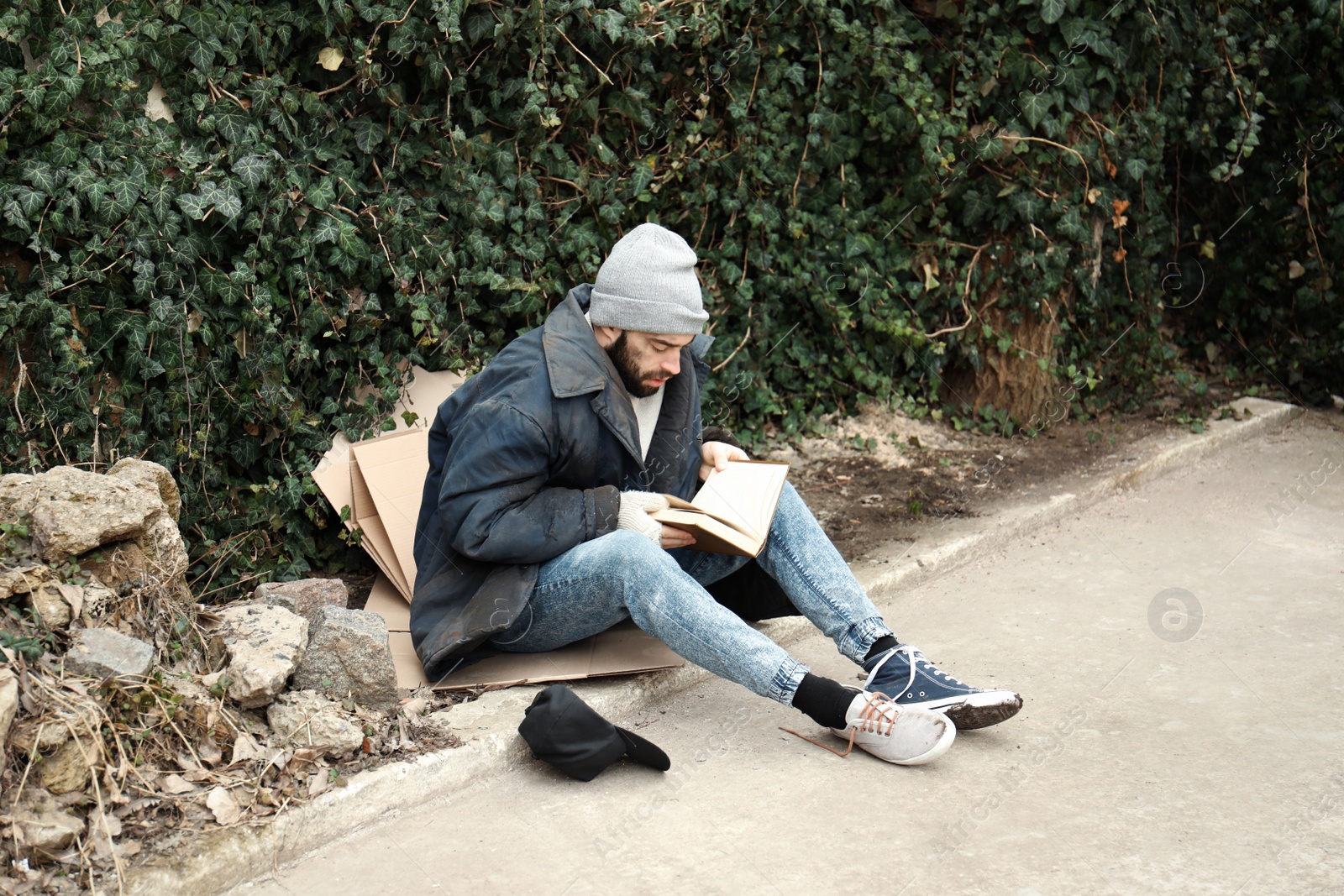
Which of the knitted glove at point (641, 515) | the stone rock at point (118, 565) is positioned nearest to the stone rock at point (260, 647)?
the stone rock at point (118, 565)

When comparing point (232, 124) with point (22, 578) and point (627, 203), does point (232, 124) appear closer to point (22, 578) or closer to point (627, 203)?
point (627, 203)

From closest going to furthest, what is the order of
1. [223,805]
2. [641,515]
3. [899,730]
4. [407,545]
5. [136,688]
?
[223,805] < [136,688] < [899,730] < [641,515] < [407,545]

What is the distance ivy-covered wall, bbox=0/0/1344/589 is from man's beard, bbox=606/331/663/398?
1.26 m

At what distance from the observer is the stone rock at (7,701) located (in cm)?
242

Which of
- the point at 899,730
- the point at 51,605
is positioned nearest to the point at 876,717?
the point at 899,730

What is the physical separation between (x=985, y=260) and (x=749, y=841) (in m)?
4.12

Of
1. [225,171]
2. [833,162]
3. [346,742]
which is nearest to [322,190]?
[225,171]

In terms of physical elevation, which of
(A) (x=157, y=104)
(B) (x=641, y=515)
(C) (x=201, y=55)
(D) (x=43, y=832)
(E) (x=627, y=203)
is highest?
(C) (x=201, y=55)

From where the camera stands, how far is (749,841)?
110 inches

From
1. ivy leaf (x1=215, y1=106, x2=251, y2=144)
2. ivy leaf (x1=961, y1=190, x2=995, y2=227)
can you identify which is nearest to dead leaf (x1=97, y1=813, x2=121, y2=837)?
ivy leaf (x1=215, y1=106, x2=251, y2=144)

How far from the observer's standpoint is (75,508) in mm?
2930

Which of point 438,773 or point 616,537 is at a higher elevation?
point 616,537

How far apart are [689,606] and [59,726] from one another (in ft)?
4.96

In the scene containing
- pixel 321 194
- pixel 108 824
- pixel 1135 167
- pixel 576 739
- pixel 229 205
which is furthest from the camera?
pixel 1135 167
